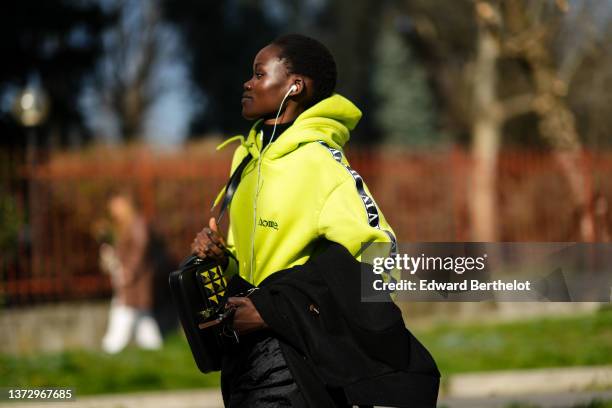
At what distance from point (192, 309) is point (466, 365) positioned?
651cm

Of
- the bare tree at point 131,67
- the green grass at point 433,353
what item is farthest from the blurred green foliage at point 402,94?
the green grass at point 433,353

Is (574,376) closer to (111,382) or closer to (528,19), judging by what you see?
(111,382)

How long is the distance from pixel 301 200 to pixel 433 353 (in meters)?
7.05

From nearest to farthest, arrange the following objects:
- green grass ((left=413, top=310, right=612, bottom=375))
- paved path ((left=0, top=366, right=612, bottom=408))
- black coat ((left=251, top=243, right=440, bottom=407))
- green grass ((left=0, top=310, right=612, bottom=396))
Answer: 1. black coat ((left=251, top=243, right=440, bottom=407))
2. paved path ((left=0, top=366, right=612, bottom=408))
3. green grass ((left=0, top=310, right=612, bottom=396))
4. green grass ((left=413, top=310, right=612, bottom=375))

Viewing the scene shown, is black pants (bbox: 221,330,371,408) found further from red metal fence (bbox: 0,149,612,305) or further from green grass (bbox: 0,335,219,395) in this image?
red metal fence (bbox: 0,149,612,305)

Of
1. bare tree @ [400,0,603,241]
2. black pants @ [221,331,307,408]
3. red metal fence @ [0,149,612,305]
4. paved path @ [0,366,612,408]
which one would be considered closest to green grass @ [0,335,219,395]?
paved path @ [0,366,612,408]

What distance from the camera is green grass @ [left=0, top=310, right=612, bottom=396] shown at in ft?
28.3

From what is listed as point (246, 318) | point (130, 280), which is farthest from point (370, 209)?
point (130, 280)

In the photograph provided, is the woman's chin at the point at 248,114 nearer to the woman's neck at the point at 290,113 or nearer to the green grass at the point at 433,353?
the woman's neck at the point at 290,113

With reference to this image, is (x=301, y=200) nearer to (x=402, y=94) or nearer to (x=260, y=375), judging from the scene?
(x=260, y=375)

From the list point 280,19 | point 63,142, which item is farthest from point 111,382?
point 280,19

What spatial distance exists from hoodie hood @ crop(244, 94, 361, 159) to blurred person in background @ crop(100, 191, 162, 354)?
811 cm

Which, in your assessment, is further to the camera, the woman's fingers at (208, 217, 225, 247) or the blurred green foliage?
the blurred green foliage

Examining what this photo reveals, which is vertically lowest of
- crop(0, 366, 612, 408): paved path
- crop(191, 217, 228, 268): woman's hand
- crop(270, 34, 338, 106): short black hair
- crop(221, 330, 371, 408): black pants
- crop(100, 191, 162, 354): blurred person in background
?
crop(0, 366, 612, 408): paved path
